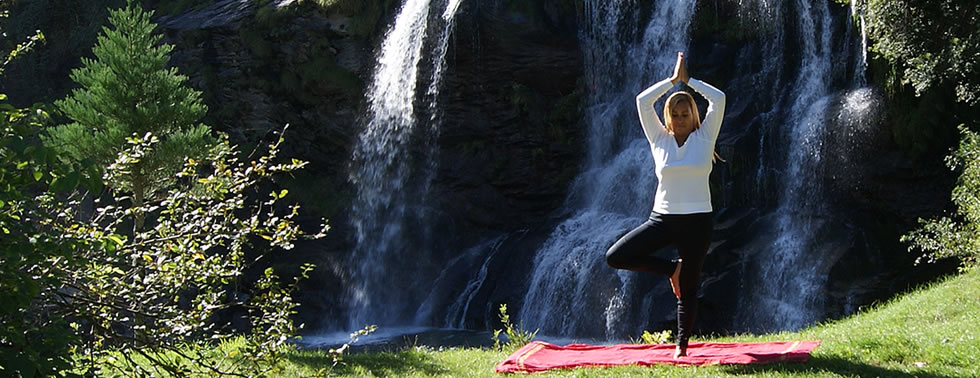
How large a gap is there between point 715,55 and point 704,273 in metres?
6.01

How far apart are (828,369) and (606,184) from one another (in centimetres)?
1380

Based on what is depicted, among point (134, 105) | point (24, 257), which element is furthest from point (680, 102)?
point (134, 105)

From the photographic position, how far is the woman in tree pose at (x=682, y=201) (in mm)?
5207

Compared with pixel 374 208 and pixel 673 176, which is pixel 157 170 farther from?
pixel 673 176

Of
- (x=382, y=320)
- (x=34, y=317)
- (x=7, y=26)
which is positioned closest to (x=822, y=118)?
(x=382, y=320)

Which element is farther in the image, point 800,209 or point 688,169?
point 800,209

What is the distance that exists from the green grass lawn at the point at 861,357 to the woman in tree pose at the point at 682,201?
639 millimetres

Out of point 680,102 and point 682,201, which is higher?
point 680,102

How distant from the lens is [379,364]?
7238 mm

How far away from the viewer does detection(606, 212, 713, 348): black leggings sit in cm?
524

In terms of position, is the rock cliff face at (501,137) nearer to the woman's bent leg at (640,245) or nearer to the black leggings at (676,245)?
the black leggings at (676,245)

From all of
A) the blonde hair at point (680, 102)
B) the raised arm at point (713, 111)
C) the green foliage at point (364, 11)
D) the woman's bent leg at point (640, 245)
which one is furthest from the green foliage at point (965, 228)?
the green foliage at point (364, 11)

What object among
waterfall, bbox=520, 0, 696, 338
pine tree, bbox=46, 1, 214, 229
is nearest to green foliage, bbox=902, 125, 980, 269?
waterfall, bbox=520, 0, 696, 338

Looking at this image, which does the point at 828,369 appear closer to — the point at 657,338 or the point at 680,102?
the point at 680,102
